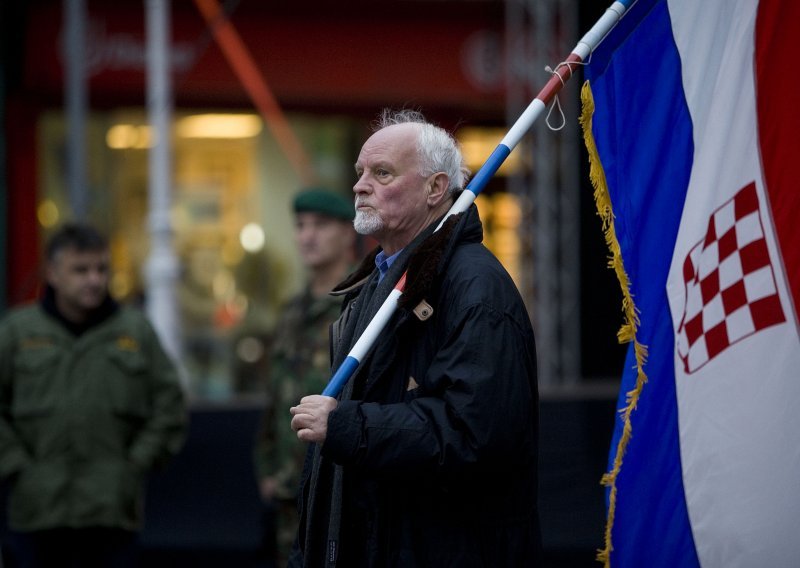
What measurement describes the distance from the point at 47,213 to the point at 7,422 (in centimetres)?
651

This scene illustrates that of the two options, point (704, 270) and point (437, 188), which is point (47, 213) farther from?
point (704, 270)

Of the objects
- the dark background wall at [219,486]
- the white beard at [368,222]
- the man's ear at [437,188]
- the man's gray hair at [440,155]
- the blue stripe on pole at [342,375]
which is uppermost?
the man's gray hair at [440,155]

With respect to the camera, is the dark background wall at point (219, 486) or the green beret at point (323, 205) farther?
the dark background wall at point (219, 486)

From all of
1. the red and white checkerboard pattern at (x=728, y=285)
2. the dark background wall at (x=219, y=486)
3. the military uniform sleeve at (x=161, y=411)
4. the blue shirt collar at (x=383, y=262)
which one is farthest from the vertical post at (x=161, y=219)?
the red and white checkerboard pattern at (x=728, y=285)

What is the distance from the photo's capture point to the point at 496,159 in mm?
3652

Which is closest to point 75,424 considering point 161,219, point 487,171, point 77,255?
point 77,255

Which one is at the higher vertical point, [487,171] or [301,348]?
[487,171]

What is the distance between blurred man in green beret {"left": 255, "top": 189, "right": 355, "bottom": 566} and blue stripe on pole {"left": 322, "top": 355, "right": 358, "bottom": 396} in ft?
6.53

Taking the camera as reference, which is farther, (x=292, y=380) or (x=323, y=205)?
(x=323, y=205)

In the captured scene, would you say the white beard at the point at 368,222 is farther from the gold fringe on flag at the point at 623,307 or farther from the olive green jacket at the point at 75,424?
the olive green jacket at the point at 75,424

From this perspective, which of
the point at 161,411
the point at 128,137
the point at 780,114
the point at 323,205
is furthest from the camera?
the point at 128,137

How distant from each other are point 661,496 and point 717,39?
1.26 meters

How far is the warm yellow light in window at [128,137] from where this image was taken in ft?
39.0

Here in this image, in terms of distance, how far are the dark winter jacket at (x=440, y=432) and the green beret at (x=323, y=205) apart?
209cm
